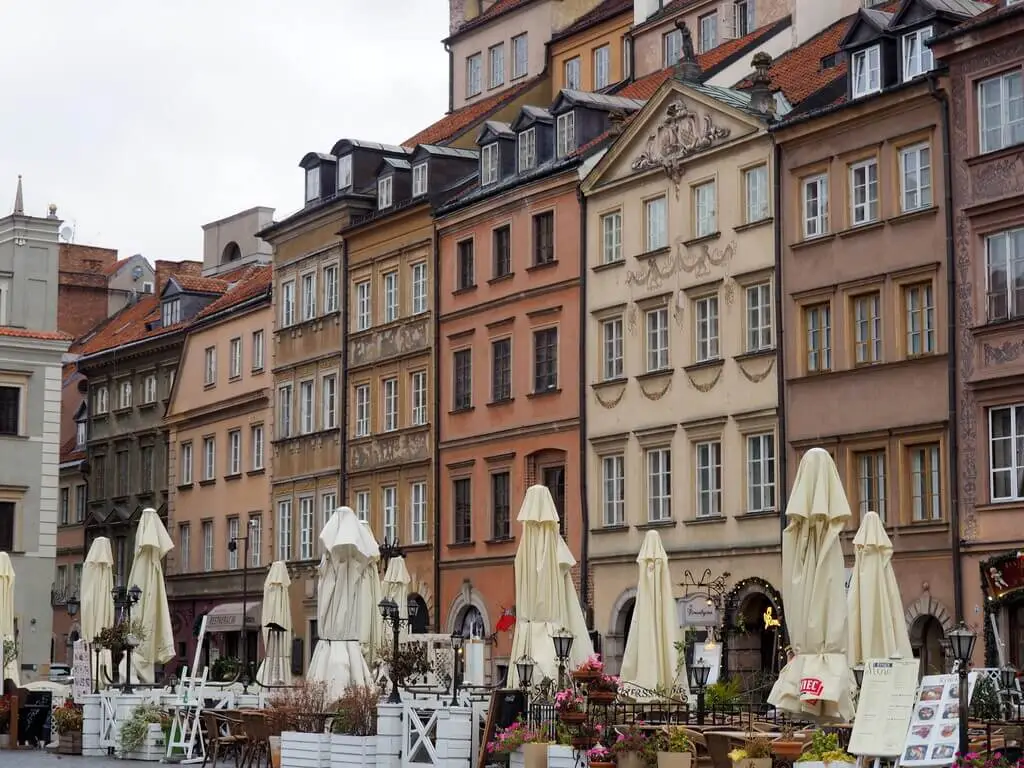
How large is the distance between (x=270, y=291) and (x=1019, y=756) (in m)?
41.6

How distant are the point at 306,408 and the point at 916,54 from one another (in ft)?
79.7

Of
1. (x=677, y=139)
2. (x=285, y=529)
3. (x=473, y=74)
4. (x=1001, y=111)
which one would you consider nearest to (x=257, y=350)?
(x=285, y=529)

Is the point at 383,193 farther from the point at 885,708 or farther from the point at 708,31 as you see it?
the point at 885,708

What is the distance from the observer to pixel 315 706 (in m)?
27.2

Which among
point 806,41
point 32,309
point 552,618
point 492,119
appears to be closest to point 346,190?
point 492,119

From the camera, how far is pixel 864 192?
37656 mm

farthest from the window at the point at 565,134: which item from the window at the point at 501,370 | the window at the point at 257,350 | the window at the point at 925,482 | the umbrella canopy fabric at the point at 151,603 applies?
the window at the point at 257,350

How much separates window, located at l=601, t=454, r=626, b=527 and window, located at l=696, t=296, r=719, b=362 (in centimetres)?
343

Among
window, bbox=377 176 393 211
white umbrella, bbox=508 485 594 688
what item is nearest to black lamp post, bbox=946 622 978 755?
white umbrella, bbox=508 485 594 688

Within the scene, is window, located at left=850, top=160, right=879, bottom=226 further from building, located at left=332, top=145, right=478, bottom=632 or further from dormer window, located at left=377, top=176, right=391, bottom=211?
dormer window, located at left=377, top=176, right=391, bottom=211

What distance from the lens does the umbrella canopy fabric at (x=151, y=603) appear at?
36906mm

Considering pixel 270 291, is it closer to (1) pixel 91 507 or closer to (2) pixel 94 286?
(1) pixel 91 507

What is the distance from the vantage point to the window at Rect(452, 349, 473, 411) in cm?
4909

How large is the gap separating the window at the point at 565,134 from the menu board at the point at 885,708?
88.2 feet
